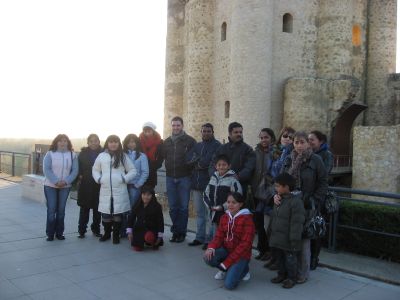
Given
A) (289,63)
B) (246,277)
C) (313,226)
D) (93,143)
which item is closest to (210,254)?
(246,277)

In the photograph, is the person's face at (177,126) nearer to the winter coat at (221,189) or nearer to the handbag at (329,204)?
the winter coat at (221,189)

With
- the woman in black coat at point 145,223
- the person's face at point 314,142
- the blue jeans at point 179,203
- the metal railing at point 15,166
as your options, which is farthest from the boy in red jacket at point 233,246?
the metal railing at point 15,166

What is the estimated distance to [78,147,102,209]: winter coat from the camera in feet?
23.7

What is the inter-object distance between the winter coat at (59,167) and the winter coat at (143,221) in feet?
4.25

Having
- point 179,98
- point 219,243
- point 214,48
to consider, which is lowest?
point 219,243

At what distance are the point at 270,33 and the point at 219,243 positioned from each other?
57.4 ft

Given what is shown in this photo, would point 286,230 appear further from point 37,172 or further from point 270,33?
point 270,33

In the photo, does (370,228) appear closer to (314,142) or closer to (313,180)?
(314,142)

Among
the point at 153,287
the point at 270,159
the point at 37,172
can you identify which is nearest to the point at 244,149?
the point at 270,159

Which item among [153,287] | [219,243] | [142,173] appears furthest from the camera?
[142,173]

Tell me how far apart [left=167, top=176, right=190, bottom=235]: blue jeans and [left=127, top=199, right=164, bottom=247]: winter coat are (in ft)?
1.79

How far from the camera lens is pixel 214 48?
23.8 meters

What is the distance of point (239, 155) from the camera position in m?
6.33

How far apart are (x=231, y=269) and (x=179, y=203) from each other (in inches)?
98.8
